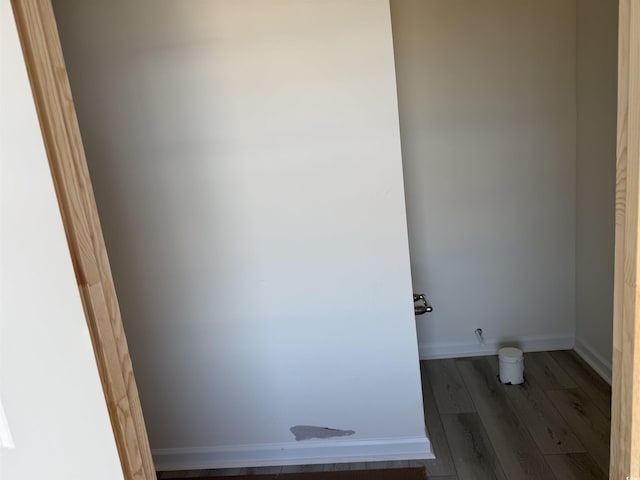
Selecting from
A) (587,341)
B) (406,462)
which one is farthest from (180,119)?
(587,341)

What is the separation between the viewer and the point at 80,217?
2.79ft

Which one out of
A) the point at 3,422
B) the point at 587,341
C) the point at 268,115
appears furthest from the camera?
the point at 587,341

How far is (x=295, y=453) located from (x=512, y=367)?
123 centimetres

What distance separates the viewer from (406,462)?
193 cm

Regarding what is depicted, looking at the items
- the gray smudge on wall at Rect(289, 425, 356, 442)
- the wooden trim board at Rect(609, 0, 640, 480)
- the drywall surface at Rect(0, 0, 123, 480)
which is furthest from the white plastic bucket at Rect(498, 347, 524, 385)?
the drywall surface at Rect(0, 0, 123, 480)

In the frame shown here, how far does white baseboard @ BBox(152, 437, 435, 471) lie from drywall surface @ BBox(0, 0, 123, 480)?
1.34 metres

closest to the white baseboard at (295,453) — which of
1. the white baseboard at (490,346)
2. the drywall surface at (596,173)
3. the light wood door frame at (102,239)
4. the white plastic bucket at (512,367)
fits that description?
the white plastic bucket at (512,367)

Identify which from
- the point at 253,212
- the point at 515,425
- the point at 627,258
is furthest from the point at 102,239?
the point at 515,425

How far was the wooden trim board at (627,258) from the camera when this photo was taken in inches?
36.0

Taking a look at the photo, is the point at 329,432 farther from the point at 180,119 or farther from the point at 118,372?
the point at 180,119

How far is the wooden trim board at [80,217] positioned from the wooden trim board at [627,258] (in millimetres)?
1120

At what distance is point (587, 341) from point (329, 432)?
5.26 ft

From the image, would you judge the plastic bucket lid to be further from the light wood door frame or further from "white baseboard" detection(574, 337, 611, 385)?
the light wood door frame

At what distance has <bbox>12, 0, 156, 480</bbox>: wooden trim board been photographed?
78 centimetres
